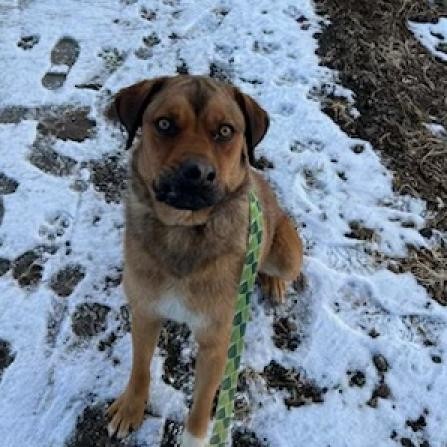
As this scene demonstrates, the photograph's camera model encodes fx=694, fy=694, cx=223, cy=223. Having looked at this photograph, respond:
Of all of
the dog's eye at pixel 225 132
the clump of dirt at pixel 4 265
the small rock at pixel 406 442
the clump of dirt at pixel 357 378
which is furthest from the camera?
the clump of dirt at pixel 4 265

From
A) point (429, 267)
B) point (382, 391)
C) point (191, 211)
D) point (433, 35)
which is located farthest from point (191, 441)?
point (433, 35)

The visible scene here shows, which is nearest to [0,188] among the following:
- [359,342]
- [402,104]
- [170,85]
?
[170,85]

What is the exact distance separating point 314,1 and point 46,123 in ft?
10.5

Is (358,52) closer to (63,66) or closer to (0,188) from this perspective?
(63,66)

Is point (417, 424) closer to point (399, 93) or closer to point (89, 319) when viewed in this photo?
point (89, 319)

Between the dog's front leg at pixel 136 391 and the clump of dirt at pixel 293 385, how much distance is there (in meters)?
0.83

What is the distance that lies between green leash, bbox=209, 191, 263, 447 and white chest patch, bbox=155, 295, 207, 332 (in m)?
0.21

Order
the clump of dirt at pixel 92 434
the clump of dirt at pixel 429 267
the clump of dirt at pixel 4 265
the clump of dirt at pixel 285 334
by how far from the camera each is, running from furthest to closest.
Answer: the clump of dirt at pixel 429 267, the clump of dirt at pixel 4 265, the clump of dirt at pixel 285 334, the clump of dirt at pixel 92 434

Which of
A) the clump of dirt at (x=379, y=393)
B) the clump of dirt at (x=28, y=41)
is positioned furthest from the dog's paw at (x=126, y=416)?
the clump of dirt at (x=28, y=41)

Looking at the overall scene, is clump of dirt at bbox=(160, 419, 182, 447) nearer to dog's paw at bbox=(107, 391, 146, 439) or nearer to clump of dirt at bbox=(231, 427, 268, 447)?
dog's paw at bbox=(107, 391, 146, 439)

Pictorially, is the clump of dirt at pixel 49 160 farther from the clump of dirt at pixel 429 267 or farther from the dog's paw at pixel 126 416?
the clump of dirt at pixel 429 267

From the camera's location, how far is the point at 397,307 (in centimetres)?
486

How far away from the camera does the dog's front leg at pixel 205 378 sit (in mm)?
3656

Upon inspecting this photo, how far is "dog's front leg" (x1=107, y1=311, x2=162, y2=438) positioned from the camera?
388cm
